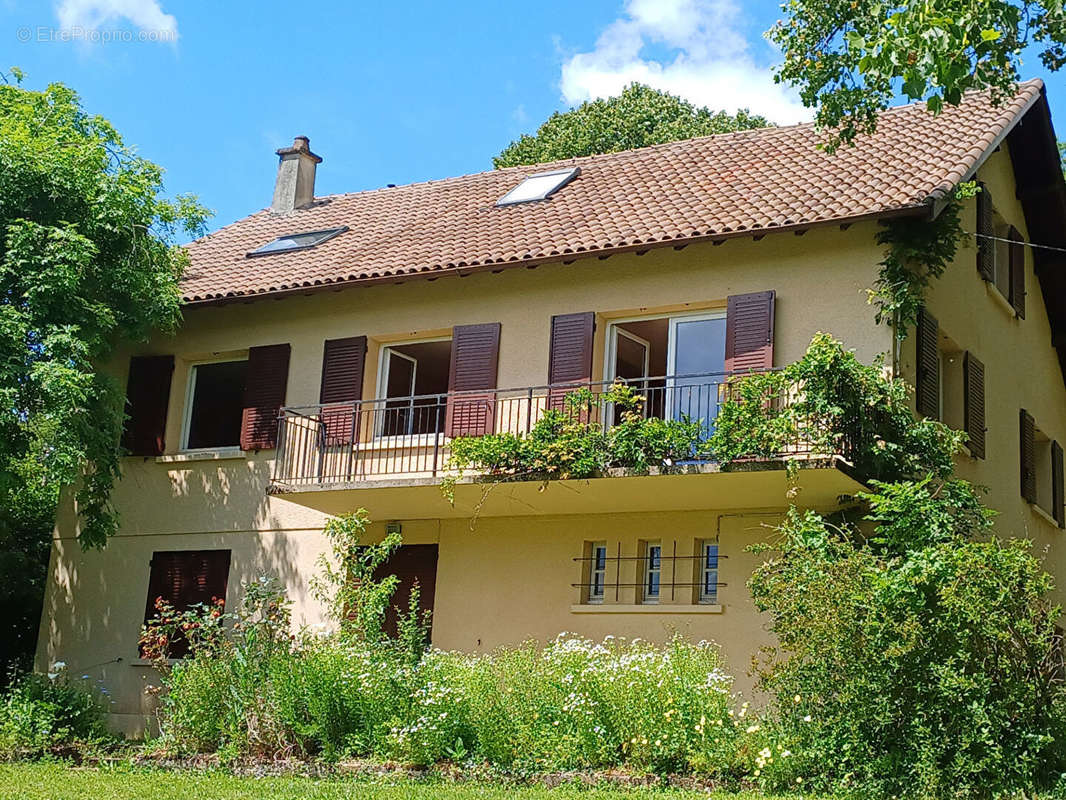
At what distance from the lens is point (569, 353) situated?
1641 cm

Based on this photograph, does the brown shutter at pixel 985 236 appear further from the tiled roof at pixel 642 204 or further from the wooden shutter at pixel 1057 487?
the wooden shutter at pixel 1057 487

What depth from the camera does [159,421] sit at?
19.3m

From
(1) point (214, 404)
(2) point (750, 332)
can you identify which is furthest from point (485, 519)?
(1) point (214, 404)

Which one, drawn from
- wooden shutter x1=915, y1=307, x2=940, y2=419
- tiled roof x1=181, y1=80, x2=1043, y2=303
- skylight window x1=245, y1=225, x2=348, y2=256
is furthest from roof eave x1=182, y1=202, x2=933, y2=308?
skylight window x1=245, y1=225, x2=348, y2=256

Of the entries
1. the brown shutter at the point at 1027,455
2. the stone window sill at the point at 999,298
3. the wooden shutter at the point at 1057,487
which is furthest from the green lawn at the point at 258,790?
the wooden shutter at the point at 1057,487

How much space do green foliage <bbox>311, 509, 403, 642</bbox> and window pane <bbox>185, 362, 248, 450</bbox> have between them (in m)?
3.06

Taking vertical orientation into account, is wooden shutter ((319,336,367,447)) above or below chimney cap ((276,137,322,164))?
below

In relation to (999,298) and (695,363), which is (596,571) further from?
(999,298)

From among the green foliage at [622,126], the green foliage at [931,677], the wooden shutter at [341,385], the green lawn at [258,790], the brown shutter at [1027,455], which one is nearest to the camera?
the green foliage at [931,677]

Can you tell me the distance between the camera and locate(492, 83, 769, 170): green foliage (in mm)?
33312

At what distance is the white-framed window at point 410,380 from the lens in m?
17.5

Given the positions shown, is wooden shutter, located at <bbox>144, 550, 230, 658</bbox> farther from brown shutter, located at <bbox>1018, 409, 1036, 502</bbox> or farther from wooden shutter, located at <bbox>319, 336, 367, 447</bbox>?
brown shutter, located at <bbox>1018, 409, 1036, 502</bbox>

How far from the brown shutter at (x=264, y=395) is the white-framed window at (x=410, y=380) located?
1.45 metres

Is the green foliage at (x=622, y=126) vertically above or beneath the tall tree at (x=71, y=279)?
above
